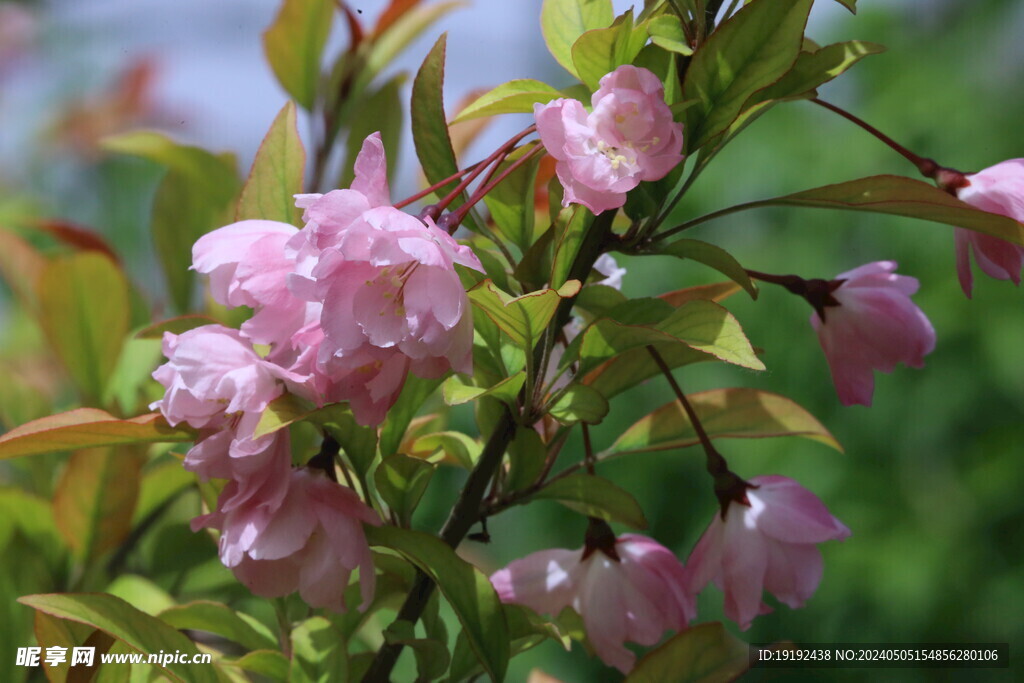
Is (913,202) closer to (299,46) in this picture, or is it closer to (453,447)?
(453,447)

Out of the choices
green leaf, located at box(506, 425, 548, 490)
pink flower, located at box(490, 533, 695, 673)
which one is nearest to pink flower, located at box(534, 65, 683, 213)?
green leaf, located at box(506, 425, 548, 490)

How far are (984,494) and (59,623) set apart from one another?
2.02 m

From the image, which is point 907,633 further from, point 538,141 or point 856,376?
point 538,141

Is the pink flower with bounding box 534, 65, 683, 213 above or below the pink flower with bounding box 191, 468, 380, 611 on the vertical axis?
above

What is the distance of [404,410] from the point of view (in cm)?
50

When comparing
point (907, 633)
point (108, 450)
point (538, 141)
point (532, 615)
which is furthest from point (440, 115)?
point (907, 633)

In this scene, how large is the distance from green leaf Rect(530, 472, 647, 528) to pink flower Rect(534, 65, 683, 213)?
0.15m

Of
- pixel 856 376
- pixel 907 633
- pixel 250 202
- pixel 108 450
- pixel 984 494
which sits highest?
pixel 250 202

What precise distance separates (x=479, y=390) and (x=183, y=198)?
53cm

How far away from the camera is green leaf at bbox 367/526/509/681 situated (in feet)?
1.43

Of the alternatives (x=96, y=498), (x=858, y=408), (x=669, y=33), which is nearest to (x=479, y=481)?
(x=669, y=33)

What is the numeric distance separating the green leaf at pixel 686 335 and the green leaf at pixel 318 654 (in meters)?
0.19

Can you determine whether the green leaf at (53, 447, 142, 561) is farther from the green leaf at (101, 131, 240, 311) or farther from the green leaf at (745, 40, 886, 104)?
the green leaf at (745, 40, 886, 104)

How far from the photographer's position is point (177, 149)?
0.79 meters
